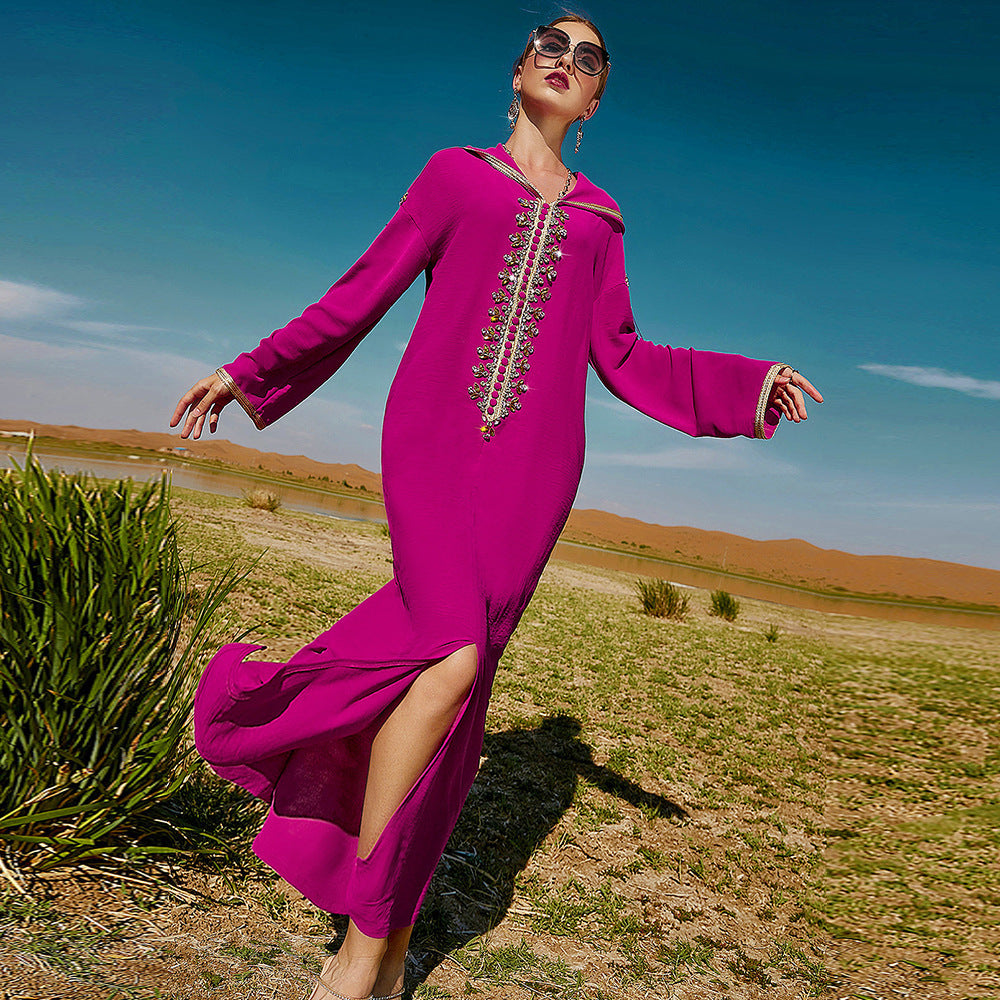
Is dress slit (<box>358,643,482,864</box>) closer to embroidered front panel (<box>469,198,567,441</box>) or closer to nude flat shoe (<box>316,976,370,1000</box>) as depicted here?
nude flat shoe (<box>316,976,370,1000</box>)

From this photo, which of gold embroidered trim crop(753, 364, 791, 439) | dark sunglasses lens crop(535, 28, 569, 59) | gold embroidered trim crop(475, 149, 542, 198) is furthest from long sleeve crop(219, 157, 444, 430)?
gold embroidered trim crop(753, 364, 791, 439)

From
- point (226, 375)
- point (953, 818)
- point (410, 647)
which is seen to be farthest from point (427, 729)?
point (953, 818)

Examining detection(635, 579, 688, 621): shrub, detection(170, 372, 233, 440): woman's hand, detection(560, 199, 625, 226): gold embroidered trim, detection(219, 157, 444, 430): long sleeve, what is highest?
detection(560, 199, 625, 226): gold embroidered trim

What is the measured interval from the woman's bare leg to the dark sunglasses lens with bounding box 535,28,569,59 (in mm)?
1915

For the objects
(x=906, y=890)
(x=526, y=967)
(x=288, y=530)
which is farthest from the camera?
(x=288, y=530)

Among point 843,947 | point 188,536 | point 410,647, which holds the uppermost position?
point 410,647

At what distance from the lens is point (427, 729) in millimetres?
1943

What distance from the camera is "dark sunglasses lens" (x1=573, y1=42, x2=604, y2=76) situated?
2.49 meters

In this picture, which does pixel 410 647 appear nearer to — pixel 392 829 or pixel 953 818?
pixel 392 829

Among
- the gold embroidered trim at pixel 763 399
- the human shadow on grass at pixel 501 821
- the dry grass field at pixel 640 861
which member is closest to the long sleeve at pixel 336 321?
the gold embroidered trim at pixel 763 399

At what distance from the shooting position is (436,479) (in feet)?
6.80

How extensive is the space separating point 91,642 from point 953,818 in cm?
531

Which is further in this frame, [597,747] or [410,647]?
[597,747]

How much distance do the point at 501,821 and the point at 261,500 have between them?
1030cm
